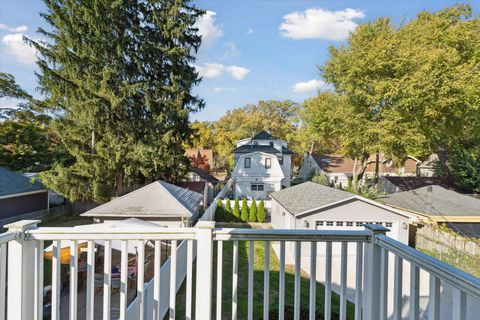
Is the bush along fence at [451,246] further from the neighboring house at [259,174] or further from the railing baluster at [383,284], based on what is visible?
the neighboring house at [259,174]

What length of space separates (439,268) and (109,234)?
1920mm

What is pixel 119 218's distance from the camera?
8594 millimetres

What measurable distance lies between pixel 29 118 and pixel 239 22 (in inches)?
600

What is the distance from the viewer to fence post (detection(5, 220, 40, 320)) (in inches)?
68.3

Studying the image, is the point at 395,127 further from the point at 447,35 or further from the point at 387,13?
the point at 387,13

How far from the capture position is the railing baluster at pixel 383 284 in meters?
1.81

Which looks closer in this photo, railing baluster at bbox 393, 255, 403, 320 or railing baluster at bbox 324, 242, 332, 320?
railing baluster at bbox 393, 255, 403, 320

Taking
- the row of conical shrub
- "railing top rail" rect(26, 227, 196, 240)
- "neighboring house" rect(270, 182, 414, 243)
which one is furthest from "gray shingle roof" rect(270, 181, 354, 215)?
"railing top rail" rect(26, 227, 196, 240)

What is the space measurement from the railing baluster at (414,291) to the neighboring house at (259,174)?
18044mm

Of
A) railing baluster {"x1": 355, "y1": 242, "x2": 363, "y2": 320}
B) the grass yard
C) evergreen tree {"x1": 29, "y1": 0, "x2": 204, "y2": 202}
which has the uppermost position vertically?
evergreen tree {"x1": 29, "y1": 0, "x2": 204, "y2": 202}

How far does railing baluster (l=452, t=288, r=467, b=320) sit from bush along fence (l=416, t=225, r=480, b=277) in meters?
8.77

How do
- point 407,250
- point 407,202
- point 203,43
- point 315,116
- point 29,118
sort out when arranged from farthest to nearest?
point 315,116 < point 29,118 < point 203,43 < point 407,202 < point 407,250

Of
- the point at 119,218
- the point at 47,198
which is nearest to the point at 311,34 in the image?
the point at 119,218

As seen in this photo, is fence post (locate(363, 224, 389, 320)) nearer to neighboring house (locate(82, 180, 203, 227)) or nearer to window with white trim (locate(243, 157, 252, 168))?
neighboring house (locate(82, 180, 203, 227))
